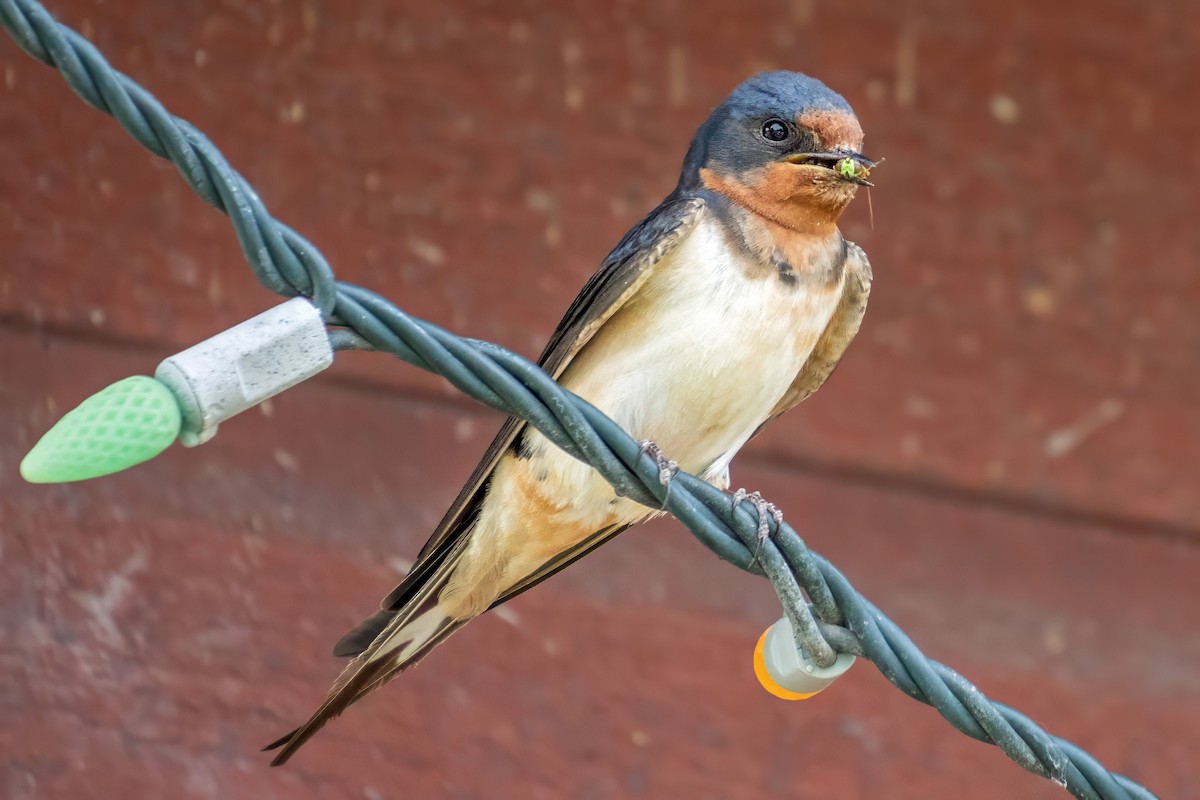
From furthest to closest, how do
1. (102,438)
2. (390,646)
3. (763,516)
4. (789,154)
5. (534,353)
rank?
(534,353) < (789,154) < (390,646) < (763,516) < (102,438)

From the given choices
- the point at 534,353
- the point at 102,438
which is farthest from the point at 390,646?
the point at 534,353

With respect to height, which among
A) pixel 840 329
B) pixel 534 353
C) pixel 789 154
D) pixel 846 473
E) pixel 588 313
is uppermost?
pixel 789 154

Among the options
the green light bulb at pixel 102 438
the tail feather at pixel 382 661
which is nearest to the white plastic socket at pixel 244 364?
the green light bulb at pixel 102 438

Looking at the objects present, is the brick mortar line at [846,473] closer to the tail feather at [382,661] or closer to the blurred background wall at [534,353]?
the blurred background wall at [534,353]

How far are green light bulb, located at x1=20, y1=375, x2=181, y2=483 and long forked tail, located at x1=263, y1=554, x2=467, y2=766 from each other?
2.04 feet

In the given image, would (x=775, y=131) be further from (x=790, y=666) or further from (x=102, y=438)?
(x=102, y=438)

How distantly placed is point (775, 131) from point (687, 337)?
0.29 metres

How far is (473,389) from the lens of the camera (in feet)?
3.59

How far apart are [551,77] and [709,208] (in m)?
0.87

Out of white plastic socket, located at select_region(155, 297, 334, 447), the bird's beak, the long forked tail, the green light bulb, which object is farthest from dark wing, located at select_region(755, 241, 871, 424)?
the green light bulb

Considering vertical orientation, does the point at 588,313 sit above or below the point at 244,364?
below

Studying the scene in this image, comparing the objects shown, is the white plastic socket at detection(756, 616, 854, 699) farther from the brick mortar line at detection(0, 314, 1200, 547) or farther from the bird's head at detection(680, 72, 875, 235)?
the brick mortar line at detection(0, 314, 1200, 547)

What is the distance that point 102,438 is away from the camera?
95cm

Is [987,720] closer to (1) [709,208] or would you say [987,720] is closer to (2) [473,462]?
(1) [709,208]
